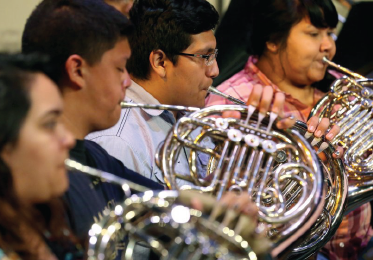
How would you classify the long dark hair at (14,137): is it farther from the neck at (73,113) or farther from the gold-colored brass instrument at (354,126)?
the gold-colored brass instrument at (354,126)

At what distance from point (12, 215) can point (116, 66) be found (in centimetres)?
55

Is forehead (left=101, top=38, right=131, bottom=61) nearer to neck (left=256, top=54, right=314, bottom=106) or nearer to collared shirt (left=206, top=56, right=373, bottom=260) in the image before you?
collared shirt (left=206, top=56, right=373, bottom=260)

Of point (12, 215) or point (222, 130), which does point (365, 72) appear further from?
point (12, 215)

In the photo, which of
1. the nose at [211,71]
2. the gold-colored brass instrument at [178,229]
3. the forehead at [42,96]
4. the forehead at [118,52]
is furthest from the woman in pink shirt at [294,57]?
the forehead at [42,96]

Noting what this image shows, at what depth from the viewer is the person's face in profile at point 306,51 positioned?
110 inches

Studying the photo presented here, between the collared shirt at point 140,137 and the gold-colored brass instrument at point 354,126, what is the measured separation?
52 centimetres

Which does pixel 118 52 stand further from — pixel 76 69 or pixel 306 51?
pixel 306 51

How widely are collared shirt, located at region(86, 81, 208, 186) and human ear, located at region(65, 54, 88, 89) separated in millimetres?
378

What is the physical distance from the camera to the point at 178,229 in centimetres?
130

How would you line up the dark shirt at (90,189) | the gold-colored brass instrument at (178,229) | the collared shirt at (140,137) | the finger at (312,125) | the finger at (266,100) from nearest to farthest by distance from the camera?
the gold-colored brass instrument at (178,229) → the dark shirt at (90,189) → the finger at (266,100) → the collared shirt at (140,137) → the finger at (312,125)

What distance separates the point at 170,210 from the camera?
1315 mm

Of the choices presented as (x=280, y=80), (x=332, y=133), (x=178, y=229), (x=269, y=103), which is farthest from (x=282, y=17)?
(x=178, y=229)

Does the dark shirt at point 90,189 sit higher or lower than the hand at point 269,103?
lower

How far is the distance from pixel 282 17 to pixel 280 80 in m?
0.28
